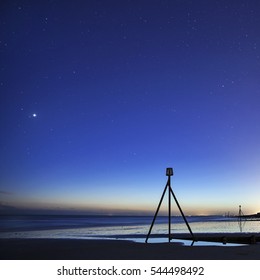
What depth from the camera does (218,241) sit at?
71.6 feet
